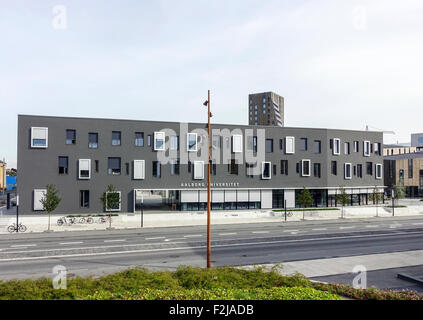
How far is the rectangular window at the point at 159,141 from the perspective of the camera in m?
39.7

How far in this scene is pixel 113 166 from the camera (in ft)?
127

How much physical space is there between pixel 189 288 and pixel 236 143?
3242cm

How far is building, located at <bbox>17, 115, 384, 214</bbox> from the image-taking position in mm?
36562

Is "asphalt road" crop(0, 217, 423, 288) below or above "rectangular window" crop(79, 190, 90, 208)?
below

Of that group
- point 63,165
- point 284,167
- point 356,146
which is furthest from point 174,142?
point 356,146

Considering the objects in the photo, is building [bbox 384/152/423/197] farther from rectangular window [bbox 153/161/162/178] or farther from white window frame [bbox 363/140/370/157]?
rectangular window [bbox 153/161/162/178]

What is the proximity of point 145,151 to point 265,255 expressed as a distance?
2455 centimetres

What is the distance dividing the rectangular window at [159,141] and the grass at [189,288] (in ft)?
92.1

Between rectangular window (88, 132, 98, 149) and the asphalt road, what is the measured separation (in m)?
13.9

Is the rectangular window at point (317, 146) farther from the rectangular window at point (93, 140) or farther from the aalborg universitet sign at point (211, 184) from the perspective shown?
the rectangular window at point (93, 140)

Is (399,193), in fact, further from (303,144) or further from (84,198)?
(84,198)

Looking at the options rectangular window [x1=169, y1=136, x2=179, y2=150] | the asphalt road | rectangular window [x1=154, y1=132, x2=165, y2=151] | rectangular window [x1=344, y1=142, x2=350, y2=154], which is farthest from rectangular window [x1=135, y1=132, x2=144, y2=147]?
rectangular window [x1=344, y1=142, x2=350, y2=154]

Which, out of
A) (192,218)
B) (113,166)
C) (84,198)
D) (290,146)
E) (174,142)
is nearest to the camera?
(192,218)
